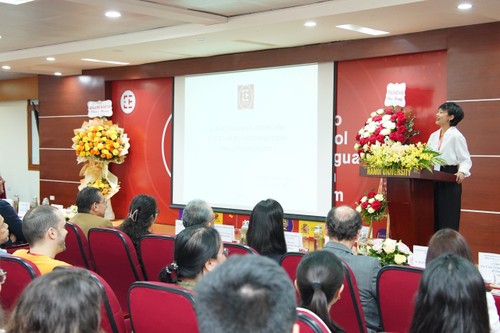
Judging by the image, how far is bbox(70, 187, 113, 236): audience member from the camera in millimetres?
4949

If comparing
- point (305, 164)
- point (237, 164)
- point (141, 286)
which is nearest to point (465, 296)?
point (141, 286)

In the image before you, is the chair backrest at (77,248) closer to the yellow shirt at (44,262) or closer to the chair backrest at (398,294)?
the yellow shirt at (44,262)

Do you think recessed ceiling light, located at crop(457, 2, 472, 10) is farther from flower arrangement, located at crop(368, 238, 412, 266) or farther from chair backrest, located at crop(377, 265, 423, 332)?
chair backrest, located at crop(377, 265, 423, 332)

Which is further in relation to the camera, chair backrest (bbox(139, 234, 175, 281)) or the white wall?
the white wall

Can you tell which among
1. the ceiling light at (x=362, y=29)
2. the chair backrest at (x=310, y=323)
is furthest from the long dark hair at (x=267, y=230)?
the ceiling light at (x=362, y=29)

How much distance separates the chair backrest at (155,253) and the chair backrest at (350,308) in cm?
124

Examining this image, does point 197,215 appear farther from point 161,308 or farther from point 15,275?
point 161,308

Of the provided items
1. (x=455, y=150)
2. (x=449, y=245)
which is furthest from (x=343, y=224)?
(x=455, y=150)

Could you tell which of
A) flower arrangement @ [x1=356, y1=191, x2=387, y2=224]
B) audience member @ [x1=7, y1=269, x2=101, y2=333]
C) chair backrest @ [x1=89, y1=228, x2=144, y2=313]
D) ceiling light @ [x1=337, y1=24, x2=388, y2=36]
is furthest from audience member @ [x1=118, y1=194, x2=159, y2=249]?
ceiling light @ [x1=337, y1=24, x2=388, y2=36]

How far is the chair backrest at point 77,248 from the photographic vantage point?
4.66m

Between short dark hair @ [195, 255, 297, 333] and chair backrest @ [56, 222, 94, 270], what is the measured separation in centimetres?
368

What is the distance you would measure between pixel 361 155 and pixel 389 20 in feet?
4.94

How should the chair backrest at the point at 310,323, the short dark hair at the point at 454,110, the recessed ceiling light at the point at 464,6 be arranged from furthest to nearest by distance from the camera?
the short dark hair at the point at 454,110 < the recessed ceiling light at the point at 464,6 < the chair backrest at the point at 310,323

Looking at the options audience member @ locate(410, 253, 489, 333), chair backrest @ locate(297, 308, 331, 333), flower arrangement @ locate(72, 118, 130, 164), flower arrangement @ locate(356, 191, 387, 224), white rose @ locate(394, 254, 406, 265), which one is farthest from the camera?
flower arrangement @ locate(72, 118, 130, 164)
